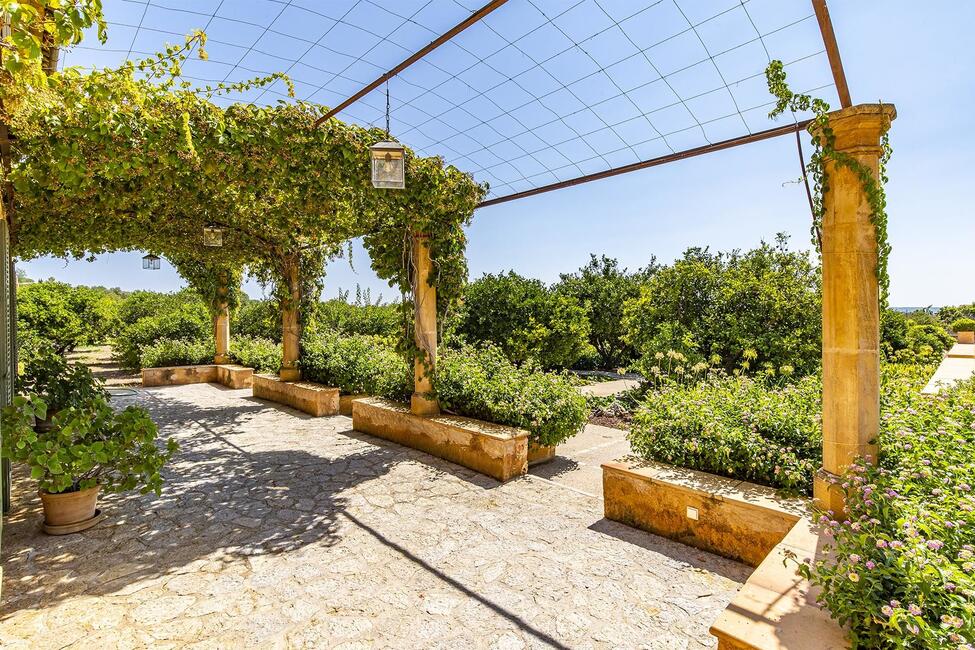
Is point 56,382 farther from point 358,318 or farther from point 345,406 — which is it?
point 358,318

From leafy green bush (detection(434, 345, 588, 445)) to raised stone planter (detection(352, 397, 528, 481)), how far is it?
6.5 inches

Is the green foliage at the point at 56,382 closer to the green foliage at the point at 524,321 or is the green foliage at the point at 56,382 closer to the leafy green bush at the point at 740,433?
the leafy green bush at the point at 740,433

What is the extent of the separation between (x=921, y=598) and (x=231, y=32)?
497 cm

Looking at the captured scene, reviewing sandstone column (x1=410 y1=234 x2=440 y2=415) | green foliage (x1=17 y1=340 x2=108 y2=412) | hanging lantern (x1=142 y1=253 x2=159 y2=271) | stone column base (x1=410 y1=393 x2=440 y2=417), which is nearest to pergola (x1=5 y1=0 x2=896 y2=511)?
sandstone column (x1=410 y1=234 x2=440 y2=415)

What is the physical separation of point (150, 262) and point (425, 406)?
298 inches

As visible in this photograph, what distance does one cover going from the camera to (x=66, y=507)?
3.44 m

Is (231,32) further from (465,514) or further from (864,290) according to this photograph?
(864,290)

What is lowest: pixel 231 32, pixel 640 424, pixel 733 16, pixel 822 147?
pixel 640 424

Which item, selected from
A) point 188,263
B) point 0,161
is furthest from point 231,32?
point 188,263

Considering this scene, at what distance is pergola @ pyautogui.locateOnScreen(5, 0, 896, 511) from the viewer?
273 centimetres

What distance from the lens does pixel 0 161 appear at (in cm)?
346

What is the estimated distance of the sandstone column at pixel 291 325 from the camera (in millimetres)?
8719

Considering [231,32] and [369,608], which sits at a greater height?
[231,32]

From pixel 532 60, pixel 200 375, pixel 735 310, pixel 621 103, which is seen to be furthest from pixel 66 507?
pixel 200 375
